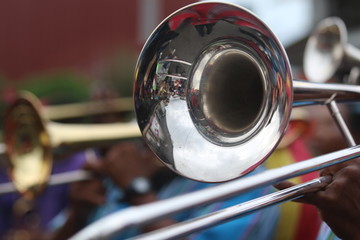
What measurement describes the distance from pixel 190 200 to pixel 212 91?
1.90ft

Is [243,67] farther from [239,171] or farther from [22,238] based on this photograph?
[22,238]

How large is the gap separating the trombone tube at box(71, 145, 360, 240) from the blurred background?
7.64 metres

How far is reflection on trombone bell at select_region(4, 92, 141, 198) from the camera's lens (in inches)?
111

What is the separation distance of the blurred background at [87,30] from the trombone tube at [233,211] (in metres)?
7.64

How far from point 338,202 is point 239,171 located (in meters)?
0.23

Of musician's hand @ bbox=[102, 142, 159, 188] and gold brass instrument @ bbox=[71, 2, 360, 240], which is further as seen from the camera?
musician's hand @ bbox=[102, 142, 159, 188]

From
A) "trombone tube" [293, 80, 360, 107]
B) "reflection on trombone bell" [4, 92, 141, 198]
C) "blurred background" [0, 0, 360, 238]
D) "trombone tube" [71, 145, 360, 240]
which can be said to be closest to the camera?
"trombone tube" [71, 145, 360, 240]

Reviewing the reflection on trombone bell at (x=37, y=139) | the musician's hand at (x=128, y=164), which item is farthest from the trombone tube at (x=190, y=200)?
the reflection on trombone bell at (x=37, y=139)

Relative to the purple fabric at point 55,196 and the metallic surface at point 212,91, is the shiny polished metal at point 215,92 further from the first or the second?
the purple fabric at point 55,196

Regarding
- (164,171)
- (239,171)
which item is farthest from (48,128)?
(239,171)

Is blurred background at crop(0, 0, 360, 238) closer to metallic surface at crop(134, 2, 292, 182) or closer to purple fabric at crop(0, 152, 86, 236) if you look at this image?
purple fabric at crop(0, 152, 86, 236)

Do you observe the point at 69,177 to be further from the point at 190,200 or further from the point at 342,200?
the point at 190,200

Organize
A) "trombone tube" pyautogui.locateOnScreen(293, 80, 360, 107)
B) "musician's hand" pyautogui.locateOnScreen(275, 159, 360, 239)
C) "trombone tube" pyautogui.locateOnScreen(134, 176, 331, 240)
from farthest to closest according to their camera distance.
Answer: "trombone tube" pyautogui.locateOnScreen(293, 80, 360, 107)
"musician's hand" pyautogui.locateOnScreen(275, 159, 360, 239)
"trombone tube" pyautogui.locateOnScreen(134, 176, 331, 240)

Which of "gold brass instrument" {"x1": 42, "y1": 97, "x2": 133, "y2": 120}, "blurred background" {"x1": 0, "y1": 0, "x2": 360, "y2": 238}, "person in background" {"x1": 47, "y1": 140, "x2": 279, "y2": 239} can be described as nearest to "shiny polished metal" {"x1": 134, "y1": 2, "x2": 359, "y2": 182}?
"person in background" {"x1": 47, "y1": 140, "x2": 279, "y2": 239}
